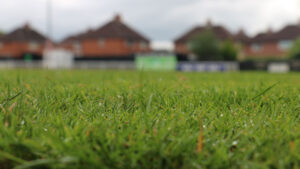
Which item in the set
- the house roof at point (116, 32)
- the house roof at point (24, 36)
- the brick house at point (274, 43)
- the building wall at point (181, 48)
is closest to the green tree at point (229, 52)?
the brick house at point (274, 43)

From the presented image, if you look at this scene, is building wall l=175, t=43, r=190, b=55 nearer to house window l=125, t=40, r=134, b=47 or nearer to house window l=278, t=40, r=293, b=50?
house window l=125, t=40, r=134, b=47

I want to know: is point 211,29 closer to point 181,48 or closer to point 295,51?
point 181,48

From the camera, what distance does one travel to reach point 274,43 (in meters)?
57.4

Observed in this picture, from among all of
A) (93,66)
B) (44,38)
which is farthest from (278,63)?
(44,38)

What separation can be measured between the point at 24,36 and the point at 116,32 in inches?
812

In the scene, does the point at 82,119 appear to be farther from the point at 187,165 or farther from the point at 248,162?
the point at 248,162

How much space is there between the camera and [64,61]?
102ft

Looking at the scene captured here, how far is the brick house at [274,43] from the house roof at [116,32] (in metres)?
23.7

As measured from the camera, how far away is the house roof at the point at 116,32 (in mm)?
50875

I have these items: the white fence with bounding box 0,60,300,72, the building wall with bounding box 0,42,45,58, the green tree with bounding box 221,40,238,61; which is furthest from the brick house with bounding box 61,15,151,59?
the green tree with bounding box 221,40,238,61

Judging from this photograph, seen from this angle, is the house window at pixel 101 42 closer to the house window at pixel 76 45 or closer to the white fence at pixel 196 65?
the house window at pixel 76 45

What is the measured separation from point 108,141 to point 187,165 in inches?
13.7

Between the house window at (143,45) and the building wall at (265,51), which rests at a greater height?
the house window at (143,45)

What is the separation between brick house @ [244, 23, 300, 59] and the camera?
56219 mm
